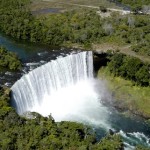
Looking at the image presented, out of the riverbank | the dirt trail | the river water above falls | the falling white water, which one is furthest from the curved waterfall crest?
the dirt trail

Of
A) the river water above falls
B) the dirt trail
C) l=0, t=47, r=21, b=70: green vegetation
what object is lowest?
the river water above falls

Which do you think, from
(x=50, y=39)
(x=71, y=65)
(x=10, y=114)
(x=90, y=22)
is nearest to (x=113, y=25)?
(x=90, y=22)

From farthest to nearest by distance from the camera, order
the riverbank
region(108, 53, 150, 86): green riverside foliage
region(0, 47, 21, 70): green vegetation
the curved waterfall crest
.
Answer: region(108, 53, 150, 86): green riverside foliage < region(0, 47, 21, 70): green vegetation < the riverbank < the curved waterfall crest

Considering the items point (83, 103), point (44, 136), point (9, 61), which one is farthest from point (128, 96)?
point (44, 136)

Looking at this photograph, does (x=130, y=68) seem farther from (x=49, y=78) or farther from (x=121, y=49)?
(x=49, y=78)

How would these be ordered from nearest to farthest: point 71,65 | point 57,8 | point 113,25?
point 71,65, point 113,25, point 57,8

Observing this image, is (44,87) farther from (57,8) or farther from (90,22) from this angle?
(57,8)

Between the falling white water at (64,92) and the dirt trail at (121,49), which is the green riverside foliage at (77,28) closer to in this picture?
the dirt trail at (121,49)

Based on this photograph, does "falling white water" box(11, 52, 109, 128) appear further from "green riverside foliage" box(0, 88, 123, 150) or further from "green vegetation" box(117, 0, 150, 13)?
"green vegetation" box(117, 0, 150, 13)
